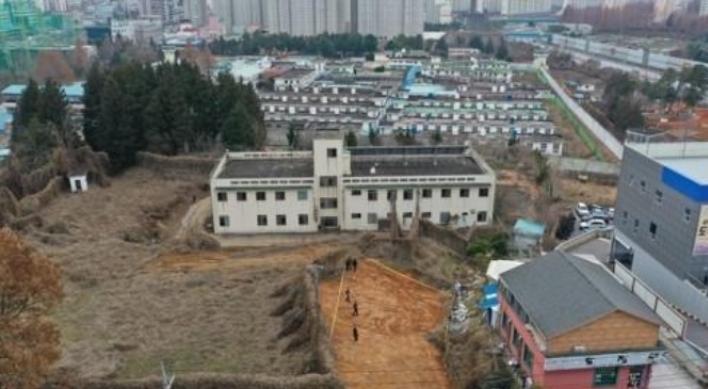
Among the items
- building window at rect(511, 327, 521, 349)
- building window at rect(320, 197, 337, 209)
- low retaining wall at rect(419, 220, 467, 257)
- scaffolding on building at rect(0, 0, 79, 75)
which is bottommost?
low retaining wall at rect(419, 220, 467, 257)

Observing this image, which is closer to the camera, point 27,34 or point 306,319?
point 306,319

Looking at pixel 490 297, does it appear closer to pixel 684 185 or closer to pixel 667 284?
pixel 667 284

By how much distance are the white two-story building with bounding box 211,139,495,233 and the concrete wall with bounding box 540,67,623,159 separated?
70.8 feet

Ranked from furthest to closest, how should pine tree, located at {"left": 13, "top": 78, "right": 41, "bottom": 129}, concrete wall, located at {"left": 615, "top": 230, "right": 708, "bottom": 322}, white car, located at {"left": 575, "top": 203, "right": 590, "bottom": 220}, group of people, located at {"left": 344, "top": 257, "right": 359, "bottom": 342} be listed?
pine tree, located at {"left": 13, "top": 78, "right": 41, "bottom": 129}
white car, located at {"left": 575, "top": 203, "right": 590, "bottom": 220}
group of people, located at {"left": 344, "top": 257, "right": 359, "bottom": 342}
concrete wall, located at {"left": 615, "top": 230, "right": 708, "bottom": 322}

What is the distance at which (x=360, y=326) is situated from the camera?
20781 mm

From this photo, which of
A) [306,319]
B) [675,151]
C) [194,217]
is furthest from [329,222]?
[675,151]

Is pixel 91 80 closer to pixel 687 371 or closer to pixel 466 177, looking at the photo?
pixel 466 177

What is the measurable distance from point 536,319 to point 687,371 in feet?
14.5

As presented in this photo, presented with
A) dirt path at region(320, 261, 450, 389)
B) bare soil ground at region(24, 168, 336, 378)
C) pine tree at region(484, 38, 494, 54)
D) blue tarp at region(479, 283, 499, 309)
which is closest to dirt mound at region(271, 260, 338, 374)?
bare soil ground at region(24, 168, 336, 378)

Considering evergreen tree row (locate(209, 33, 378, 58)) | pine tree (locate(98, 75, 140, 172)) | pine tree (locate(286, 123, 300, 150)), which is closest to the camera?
pine tree (locate(98, 75, 140, 172))

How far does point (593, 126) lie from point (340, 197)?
36.7 meters

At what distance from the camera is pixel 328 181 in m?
31.2

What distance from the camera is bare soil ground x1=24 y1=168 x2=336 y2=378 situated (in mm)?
18391

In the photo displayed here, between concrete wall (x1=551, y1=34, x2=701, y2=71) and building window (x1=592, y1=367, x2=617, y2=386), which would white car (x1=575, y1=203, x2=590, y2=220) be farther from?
concrete wall (x1=551, y1=34, x2=701, y2=71)
